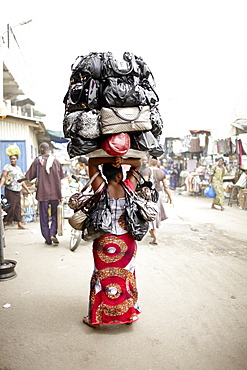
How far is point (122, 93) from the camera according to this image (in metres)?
3.00

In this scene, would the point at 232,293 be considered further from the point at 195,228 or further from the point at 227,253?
the point at 195,228

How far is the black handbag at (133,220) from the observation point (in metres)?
3.19

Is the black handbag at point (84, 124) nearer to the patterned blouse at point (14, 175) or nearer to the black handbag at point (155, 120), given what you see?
the black handbag at point (155, 120)

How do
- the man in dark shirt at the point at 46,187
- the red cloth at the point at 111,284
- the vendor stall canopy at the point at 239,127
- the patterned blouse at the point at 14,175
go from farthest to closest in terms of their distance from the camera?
1. the vendor stall canopy at the point at 239,127
2. the patterned blouse at the point at 14,175
3. the man in dark shirt at the point at 46,187
4. the red cloth at the point at 111,284

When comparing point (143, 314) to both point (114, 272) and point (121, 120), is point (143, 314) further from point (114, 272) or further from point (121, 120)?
point (121, 120)

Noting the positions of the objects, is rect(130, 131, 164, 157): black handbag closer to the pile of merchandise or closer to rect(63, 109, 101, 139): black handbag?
the pile of merchandise

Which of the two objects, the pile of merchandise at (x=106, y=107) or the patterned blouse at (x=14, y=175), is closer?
the pile of merchandise at (x=106, y=107)

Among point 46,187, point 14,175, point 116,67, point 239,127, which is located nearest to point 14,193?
point 14,175

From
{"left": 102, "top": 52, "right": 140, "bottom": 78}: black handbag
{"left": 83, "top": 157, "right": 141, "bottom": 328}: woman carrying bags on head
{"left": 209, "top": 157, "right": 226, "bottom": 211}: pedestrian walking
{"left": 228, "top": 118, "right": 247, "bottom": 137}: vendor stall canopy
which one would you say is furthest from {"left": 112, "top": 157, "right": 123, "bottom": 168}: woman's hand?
{"left": 228, "top": 118, "right": 247, "bottom": 137}: vendor stall canopy

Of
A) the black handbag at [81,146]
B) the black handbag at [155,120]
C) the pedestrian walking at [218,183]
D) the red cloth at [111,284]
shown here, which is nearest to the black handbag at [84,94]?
the black handbag at [81,146]

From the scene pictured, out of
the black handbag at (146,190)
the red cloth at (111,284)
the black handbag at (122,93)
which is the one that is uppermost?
the black handbag at (122,93)

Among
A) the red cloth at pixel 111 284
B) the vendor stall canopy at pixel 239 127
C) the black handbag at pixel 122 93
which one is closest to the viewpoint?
the black handbag at pixel 122 93

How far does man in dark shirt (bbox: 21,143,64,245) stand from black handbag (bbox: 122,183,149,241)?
12.2 feet

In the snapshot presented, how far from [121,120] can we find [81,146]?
0.48 meters
